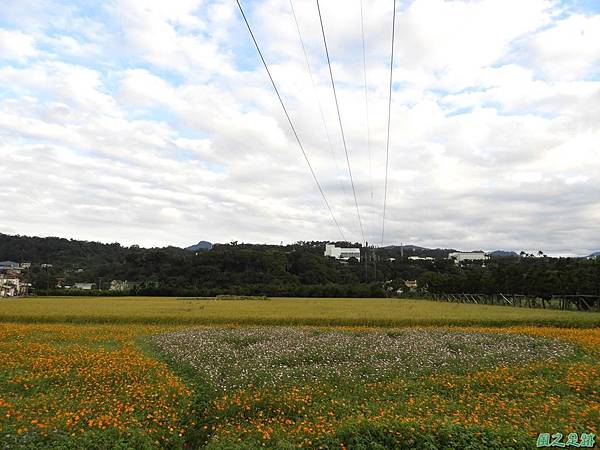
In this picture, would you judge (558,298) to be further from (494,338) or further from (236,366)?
(236,366)

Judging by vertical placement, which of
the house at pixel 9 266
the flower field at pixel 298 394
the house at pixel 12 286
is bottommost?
the house at pixel 12 286

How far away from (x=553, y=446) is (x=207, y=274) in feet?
327

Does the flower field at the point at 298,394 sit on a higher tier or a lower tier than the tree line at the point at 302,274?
lower

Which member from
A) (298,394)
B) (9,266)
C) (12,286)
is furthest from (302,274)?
(9,266)

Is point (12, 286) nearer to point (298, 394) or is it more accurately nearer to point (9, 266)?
point (9, 266)

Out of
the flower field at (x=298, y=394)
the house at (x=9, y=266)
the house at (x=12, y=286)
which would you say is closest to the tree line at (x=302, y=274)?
the house at (x=12, y=286)

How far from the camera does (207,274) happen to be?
10469cm

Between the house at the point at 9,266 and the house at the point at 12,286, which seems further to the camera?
the house at the point at 9,266

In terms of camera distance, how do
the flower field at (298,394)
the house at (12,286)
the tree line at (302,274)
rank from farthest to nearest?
the house at (12,286)
the tree line at (302,274)
the flower field at (298,394)

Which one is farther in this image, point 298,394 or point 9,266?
point 9,266

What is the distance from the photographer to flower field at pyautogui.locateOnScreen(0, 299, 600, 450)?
8906 millimetres

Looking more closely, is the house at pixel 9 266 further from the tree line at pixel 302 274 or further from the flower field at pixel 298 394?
the flower field at pixel 298 394

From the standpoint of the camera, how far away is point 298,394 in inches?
→ 481

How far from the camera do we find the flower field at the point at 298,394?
8906 mm
